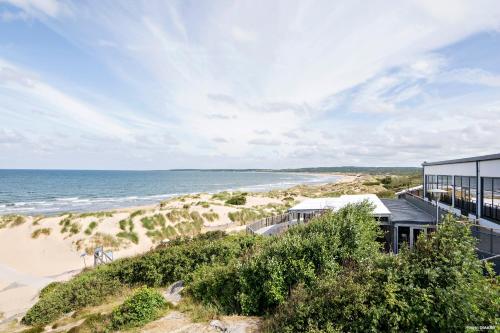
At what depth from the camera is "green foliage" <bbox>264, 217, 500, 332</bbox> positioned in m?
5.29

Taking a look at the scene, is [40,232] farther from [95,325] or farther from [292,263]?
[292,263]

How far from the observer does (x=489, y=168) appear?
→ 14148 millimetres

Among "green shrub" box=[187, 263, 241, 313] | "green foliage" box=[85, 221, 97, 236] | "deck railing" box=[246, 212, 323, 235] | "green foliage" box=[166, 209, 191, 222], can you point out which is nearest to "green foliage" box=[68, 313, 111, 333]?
"green shrub" box=[187, 263, 241, 313]

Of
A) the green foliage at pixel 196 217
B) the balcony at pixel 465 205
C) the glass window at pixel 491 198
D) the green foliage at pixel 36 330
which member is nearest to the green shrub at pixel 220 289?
the green foliage at pixel 36 330

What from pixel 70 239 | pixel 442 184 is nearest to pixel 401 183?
pixel 442 184

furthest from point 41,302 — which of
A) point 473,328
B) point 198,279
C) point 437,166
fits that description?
point 437,166

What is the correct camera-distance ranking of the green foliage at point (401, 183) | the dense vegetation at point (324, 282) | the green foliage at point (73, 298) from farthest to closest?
the green foliage at point (401, 183)
the green foliage at point (73, 298)
the dense vegetation at point (324, 282)

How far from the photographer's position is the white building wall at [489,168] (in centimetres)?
1341

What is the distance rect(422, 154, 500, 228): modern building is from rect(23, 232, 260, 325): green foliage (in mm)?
8990

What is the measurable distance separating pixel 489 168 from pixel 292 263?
11943mm

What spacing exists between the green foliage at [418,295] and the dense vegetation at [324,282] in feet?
0.06

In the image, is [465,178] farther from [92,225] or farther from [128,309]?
[92,225]

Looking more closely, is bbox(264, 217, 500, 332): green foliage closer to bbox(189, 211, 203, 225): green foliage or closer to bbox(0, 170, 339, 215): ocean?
bbox(189, 211, 203, 225): green foliage

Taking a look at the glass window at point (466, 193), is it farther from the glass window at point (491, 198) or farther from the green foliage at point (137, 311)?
the green foliage at point (137, 311)
